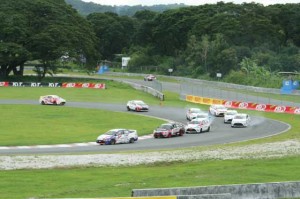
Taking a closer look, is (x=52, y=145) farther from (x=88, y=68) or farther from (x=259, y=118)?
(x=88, y=68)

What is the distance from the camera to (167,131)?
5088cm

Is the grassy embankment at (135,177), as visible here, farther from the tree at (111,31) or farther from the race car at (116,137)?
the tree at (111,31)

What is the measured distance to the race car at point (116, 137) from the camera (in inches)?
1833

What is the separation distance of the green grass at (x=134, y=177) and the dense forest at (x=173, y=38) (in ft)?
284

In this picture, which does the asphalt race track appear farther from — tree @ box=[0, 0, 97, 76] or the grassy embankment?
tree @ box=[0, 0, 97, 76]

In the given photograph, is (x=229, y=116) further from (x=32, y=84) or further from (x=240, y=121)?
(x=32, y=84)

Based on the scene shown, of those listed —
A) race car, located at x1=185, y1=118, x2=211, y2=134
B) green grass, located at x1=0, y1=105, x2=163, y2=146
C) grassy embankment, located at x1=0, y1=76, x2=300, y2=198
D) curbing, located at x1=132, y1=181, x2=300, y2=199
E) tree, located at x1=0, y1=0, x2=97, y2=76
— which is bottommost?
green grass, located at x1=0, y1=105, x2=163, y2=146

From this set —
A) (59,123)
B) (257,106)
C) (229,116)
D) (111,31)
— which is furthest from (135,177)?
(111,31)

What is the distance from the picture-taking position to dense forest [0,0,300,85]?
117438mm

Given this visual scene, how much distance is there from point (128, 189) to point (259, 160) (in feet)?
36.3

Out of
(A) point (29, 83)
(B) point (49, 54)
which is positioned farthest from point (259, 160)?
(B) point (49, 54)

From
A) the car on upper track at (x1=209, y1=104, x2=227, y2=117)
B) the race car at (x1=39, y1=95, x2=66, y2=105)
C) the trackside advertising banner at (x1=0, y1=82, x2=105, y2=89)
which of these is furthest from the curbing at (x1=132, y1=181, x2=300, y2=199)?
the trackside advertising banner at (x1=0, y1=82, x2=105, y2=89)

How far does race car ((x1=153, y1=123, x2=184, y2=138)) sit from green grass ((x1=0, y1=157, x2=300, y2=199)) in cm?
1907

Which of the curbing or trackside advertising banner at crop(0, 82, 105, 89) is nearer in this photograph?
the curbing
